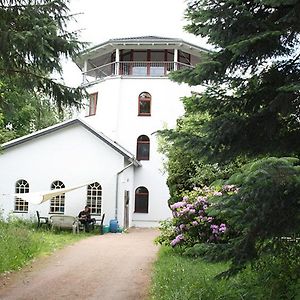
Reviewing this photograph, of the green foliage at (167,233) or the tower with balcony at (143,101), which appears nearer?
the green foliage at (167,233)

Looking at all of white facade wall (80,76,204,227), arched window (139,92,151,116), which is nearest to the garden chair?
white facade wall (80,76,204,227)

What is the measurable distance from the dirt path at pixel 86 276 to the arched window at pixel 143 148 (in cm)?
1531

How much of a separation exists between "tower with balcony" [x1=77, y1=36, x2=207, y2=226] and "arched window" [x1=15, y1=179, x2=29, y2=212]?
23.1ft

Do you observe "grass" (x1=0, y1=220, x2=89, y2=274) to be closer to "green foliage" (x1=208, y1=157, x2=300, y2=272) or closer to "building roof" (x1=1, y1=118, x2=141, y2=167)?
"green foliage" (x1=208, y1=157, x2=300, y2=272)

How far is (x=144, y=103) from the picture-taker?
105 feet

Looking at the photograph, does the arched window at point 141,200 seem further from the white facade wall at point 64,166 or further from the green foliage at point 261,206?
the green foliage at point 261,206

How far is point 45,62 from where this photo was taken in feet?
28.6

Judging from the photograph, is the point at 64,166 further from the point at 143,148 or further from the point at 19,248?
the point at 19,248

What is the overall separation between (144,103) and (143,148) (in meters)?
3.15

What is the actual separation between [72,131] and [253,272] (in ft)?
64.8

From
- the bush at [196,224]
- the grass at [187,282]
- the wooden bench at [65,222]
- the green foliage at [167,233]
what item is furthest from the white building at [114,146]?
the grass at [187,282]

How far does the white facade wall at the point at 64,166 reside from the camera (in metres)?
25.6

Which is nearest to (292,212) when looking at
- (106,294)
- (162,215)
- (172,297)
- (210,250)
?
(210,250)

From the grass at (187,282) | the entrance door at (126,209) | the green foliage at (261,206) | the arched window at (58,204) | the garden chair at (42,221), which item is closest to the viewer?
the green foliage at (261,206)
